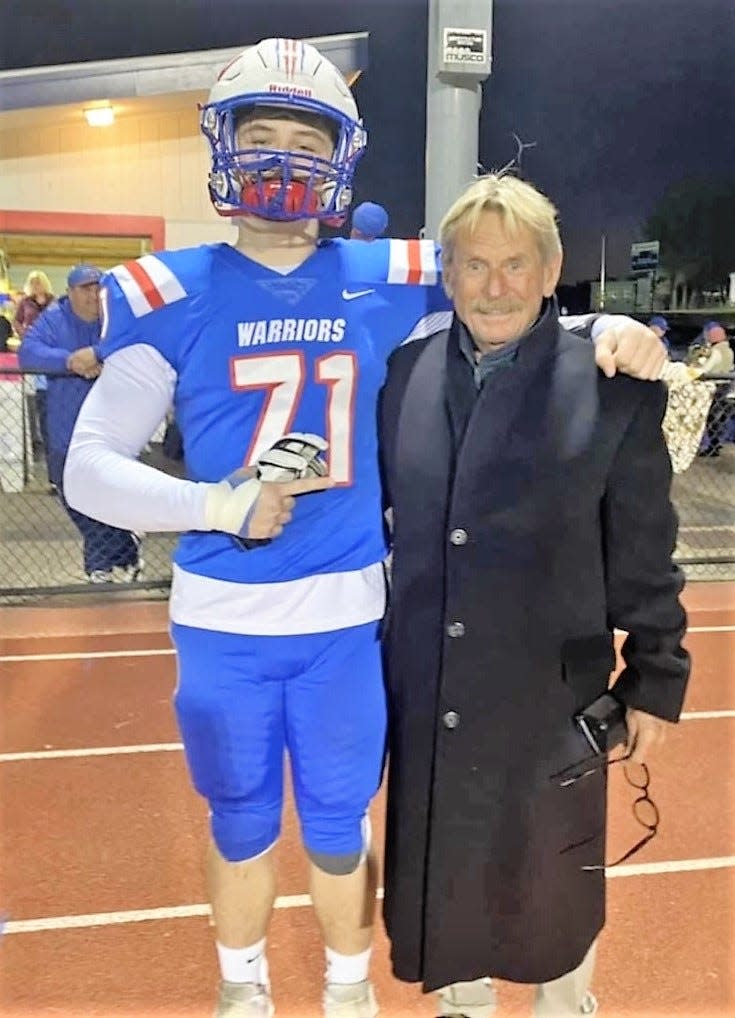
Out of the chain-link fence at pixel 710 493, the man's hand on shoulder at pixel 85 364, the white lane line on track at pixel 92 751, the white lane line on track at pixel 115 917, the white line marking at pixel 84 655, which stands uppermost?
the man's hand on shoulder at pixel 85 364

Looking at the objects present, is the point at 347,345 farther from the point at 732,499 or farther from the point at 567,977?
the point at 732,499

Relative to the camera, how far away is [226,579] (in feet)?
6.15

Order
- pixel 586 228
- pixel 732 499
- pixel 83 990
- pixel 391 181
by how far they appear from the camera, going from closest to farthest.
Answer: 1. pixel 83 990
2. pixel 732 499
3. pixel 391 181
4. pixel 586 228

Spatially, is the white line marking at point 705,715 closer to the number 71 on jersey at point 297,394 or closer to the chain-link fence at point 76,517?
the chain-link fence at point 76,517

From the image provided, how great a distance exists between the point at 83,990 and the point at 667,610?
5.50ft

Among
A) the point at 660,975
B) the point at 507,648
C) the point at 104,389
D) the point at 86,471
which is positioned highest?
the point at 104,389

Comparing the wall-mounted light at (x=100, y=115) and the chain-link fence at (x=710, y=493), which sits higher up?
the wall-mounted light at (x=100, y=115)

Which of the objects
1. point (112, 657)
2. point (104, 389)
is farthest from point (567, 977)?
point (112, 657)

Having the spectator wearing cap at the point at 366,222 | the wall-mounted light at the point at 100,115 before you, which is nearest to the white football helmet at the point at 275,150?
the spectator wearing cap at the point at 366,222

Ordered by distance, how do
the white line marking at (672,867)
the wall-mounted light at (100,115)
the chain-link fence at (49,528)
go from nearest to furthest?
the white line marking at (672,867) < the chain-link fence at (49,528) < the wall-mounted light at (100,115)

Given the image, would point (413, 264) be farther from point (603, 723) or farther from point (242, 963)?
point (242, 963)

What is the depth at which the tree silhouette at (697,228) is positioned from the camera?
936 inches

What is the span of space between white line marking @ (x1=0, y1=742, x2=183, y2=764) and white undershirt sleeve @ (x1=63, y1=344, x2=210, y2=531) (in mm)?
2089

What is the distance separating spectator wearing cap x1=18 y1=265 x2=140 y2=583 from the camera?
559 cm
